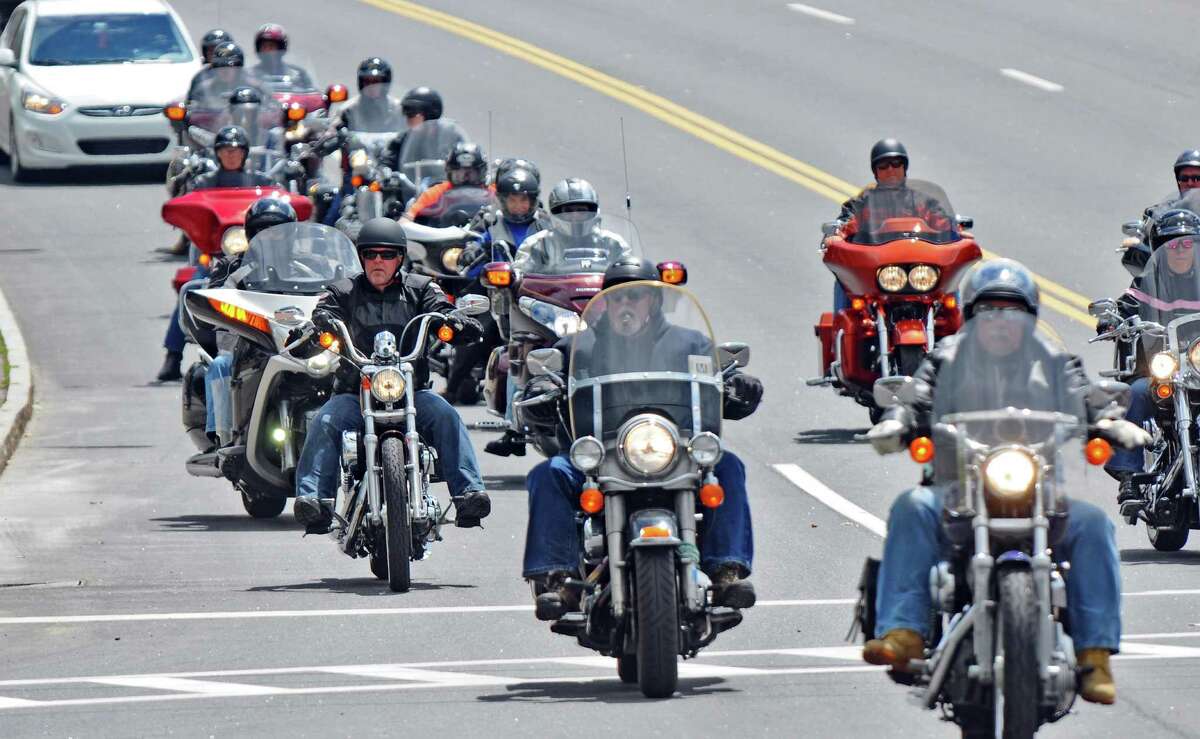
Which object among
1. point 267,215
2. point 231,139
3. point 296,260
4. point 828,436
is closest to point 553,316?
point 267,215

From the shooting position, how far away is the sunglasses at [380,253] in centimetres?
1572

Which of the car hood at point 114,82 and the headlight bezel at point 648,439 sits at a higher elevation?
the headlight bezel at point 648,439

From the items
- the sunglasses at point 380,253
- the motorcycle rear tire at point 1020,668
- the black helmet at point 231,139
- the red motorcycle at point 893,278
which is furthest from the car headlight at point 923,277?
the motorcycle rear tire at point 1020,668

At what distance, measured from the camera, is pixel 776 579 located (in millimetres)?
15438

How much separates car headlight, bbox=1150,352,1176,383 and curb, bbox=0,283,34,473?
26.3 feet

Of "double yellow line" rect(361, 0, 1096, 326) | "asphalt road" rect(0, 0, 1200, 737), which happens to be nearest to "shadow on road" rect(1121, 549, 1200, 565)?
"asphalt road" rect(0, 0, 1200, 737)

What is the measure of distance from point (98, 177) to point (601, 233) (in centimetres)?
1550

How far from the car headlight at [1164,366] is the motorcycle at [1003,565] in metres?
5.97

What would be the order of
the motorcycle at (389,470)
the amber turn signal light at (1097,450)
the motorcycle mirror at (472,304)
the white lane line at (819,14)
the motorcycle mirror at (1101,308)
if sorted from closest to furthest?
the amber turn signal light at (1097,450) < the motorcycle at (389,470) < the motorcycle mirror at (472,304) < the motorcycle mirror at (1101,308) < the white lane line at (819,14)

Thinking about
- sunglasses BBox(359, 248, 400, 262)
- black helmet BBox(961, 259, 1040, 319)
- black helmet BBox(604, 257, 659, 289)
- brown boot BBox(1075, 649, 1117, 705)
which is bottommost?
brown boot BBox(1075, 649, 1117, 705)

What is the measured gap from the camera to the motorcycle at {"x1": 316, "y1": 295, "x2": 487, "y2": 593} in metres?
14.9

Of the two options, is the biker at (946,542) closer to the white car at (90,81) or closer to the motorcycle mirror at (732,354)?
the motorcycle mirror at (732,354)

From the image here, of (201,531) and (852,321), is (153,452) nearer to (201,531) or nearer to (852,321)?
(201,531)

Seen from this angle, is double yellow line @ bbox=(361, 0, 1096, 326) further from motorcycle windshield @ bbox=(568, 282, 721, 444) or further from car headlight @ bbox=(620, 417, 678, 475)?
car headlight @ bbox=(620, 417, 678, 475)
